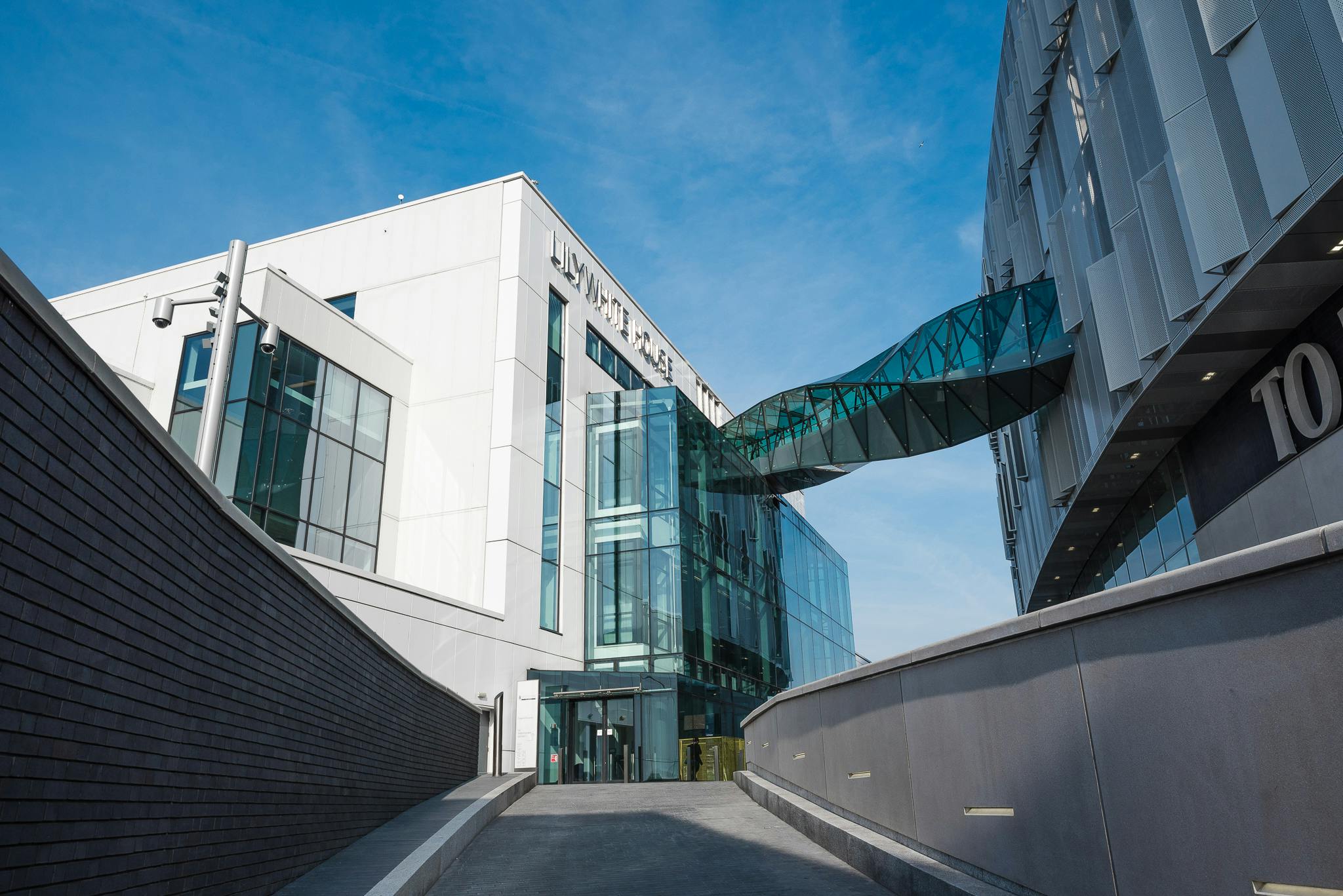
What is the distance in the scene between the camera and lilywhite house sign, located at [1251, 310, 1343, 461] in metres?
13.6

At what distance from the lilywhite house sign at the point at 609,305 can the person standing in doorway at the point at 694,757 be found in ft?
56.2

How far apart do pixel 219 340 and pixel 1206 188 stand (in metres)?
13.8

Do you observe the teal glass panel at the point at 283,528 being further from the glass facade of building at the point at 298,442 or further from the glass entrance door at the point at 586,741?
the glass entrance door at the point at 586,741

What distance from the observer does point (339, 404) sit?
2906cm

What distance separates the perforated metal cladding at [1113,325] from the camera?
695 inches

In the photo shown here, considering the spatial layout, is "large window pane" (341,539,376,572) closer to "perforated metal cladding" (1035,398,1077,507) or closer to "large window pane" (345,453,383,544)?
"large window pane" (345,453,383,544)

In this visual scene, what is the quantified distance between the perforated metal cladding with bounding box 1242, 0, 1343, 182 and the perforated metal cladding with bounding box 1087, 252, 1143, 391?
225 inches

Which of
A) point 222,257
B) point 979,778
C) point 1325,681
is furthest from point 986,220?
point 1325,681

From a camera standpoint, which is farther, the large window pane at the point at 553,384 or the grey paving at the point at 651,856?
the large window pane at the point at 553,384

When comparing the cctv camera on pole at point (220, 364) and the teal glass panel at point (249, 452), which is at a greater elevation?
the teal glass panel at point (249, 452)

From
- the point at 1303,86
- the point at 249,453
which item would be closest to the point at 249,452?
the point at 249,453

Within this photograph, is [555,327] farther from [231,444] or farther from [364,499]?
[231,444]

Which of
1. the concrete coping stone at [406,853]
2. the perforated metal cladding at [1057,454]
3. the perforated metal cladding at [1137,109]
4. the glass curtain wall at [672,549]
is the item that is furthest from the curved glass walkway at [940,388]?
the concrete coping stone at [406,853]

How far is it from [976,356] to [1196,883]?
22461 millimetres
